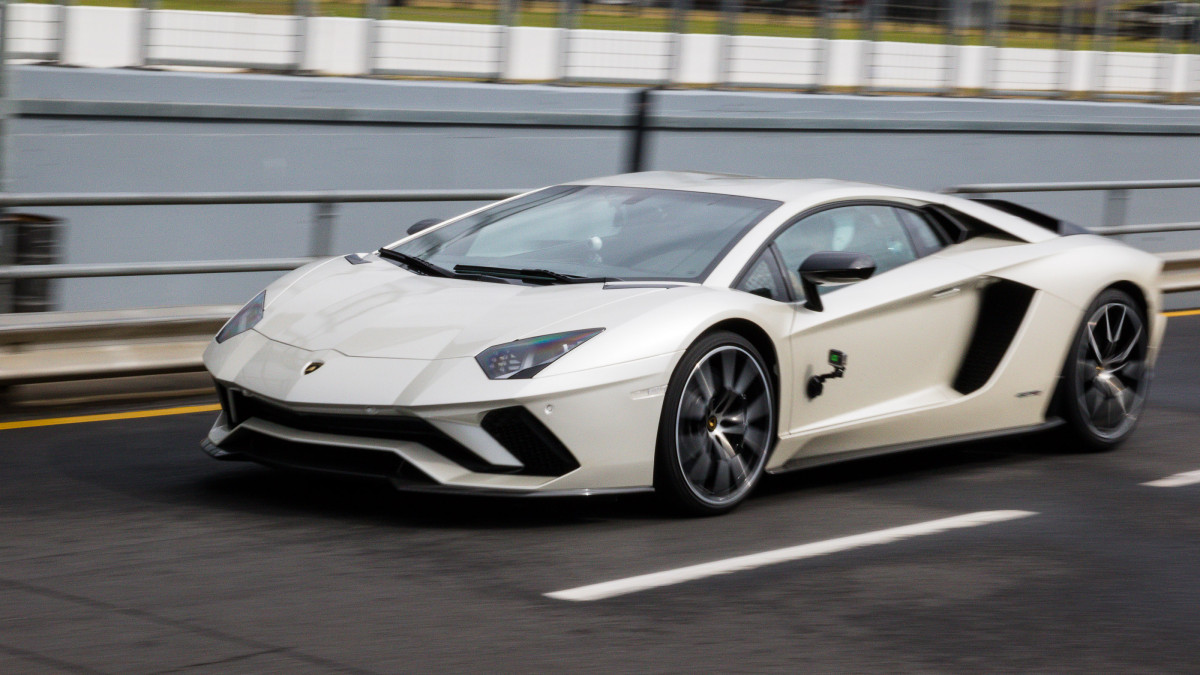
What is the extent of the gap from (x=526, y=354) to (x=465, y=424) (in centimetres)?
31

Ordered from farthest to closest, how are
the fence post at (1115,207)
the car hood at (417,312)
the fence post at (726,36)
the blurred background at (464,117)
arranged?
the fence post at (726,36)
the fence post at (1115,207)
the blurred background at (464,117)
the car hood at (417,312)

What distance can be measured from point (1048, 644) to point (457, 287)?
8.25 ft

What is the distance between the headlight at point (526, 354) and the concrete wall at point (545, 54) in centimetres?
683

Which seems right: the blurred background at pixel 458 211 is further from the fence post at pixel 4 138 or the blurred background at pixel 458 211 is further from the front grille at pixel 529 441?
the front grille at pixel 529 441

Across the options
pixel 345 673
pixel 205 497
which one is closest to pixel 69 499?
Answer: pixel 205 497

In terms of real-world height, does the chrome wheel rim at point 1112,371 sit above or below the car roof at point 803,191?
below

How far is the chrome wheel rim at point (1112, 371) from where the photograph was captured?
23.8 ft

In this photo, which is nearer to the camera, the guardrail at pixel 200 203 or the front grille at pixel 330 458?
the front grille at pixel 330 458

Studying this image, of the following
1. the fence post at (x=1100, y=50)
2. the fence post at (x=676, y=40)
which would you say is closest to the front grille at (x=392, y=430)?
the fence post at (x=676, y=40)

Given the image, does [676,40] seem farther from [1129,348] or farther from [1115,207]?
[1129,348]

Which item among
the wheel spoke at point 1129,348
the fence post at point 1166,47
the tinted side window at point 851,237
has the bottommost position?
the wheel spoke at point 1129,348

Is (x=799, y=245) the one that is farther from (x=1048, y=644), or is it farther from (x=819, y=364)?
(x=1048, y=644)

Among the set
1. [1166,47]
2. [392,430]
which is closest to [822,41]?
[1166,47]

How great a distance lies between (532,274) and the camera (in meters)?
6.01
